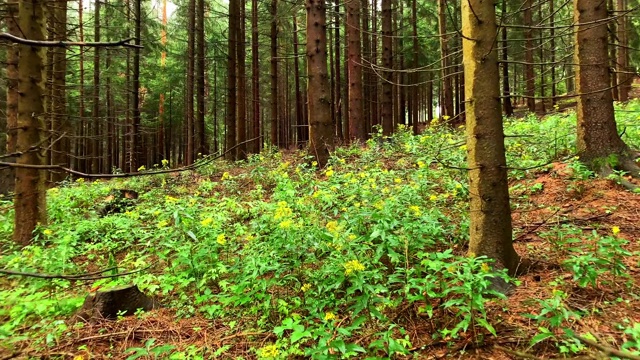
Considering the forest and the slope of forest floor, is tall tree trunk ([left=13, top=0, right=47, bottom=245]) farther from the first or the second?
the slope of forest floor

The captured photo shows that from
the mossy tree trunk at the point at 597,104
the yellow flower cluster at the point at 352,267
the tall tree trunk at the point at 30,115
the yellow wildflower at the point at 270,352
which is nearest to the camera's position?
the yellow wildflower at the point at 270,352

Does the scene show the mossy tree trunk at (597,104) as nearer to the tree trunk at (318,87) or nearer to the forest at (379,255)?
the forest at (379,255)

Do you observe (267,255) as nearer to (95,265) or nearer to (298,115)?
(95,265)

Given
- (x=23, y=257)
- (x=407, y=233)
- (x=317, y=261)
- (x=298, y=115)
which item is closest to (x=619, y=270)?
(x=407, y=233)

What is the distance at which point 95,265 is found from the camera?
15.5ft

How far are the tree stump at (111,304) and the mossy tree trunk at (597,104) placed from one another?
5953mm

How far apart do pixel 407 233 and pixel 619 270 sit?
1684mm

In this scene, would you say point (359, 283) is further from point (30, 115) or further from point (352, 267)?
point (30, 115)

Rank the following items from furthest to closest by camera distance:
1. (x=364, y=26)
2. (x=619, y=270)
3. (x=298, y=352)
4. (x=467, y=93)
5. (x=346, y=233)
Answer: (x=364, y=26) < (x=346, y=233) < (x=467, y=93) < (x=619, y=270) < (x=298, y=352)

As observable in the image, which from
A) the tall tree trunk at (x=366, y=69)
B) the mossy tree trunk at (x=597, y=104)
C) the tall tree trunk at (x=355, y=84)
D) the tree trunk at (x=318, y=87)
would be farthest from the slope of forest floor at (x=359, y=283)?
the tall tree trunk at (x=366, y=69)

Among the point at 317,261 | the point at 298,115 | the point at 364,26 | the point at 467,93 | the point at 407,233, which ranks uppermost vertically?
the point at 364,26

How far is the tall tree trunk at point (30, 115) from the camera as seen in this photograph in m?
5.27

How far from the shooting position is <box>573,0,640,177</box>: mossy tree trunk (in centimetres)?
503

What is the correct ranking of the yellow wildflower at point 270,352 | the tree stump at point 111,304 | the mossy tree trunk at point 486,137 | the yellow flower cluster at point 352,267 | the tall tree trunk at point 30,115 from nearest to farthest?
the yellow wildflower at point 270,352
the yellow flower cluster at point 352,267
the mossy tree trunk at point 486,137
the tree stump at point 111,304
the tall tree trunk at point 30,115
